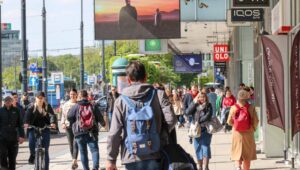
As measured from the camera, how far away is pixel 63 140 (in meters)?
27.6

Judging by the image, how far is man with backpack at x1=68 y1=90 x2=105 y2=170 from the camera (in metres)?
14.2

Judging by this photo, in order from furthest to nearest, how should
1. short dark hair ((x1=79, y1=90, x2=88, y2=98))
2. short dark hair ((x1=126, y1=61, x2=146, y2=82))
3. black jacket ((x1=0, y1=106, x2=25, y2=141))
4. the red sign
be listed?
the red sign, short dark hair ((x1=79, y1=90, x2=88, y2=98)), black jacket ((x1=0, y1=106, x2=25, y2=141)), short dark hair ((x1=126, y1=61, x2=146, y2=82))

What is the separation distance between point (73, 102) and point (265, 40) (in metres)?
4.20

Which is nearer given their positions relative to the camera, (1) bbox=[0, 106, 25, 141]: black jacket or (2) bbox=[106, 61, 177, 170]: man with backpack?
(2) bbox=[106, 61, 177, 170]: man with backpack

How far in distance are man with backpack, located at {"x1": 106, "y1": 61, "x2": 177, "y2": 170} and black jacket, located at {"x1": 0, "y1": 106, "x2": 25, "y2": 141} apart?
662 cm

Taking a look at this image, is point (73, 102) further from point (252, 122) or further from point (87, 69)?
point (87, 69)

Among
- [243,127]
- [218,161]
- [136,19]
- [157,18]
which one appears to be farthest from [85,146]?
[157,18]

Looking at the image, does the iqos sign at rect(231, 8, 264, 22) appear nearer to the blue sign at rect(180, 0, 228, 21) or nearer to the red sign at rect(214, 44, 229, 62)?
the blue sign at rect(180, 0, 228, 21)

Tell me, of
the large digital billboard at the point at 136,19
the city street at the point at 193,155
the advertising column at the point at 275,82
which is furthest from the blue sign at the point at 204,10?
the advertising column at the point at 275,82

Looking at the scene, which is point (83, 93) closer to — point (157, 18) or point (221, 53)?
point (157, 18)

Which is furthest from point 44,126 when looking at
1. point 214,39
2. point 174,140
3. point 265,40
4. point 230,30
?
point 214,39

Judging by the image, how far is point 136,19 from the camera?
27.5 m

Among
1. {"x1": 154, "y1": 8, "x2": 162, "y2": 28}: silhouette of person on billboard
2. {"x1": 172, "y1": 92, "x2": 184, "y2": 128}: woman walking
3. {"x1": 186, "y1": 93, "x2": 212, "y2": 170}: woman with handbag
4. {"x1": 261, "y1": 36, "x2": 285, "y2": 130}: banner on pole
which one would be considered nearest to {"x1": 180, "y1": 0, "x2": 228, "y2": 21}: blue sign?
{"x1": 154, "y1": 8, "x2": 162, "y2": 28}: silhouette of person on billboard

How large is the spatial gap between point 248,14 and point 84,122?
5.97 metres
